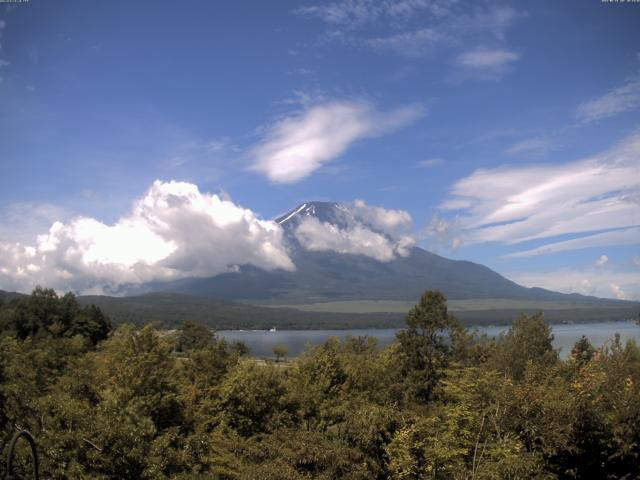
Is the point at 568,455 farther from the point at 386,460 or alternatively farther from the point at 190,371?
the point at 190,371

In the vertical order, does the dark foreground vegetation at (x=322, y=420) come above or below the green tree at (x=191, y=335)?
above

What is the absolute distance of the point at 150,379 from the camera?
2075 cm

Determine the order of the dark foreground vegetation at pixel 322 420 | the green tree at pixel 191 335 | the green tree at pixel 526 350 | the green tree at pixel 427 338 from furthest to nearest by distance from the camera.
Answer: the green tree at pixel 191 335 → the green tree at pixel 526 350 → the green tree at pixel 427 338 → the dark foreground vegetation at pixel 322 420

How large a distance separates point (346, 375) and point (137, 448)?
11425 millimetres

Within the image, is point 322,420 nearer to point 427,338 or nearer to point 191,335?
point 427,338

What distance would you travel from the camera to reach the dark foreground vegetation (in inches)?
492

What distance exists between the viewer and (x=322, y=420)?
21609mm

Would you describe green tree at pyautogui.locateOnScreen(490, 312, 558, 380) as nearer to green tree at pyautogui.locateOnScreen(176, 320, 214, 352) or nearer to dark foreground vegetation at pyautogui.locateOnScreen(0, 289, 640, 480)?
dark foreground vegetation at pyautogui.locateOnScreen(0, 289, 640, 480)

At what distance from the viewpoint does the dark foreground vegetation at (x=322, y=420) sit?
12508 millimetres

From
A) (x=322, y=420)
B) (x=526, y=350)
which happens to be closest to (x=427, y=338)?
(x=526, y=350)

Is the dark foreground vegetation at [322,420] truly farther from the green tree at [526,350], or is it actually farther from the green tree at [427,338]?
the green tree at [526,350]

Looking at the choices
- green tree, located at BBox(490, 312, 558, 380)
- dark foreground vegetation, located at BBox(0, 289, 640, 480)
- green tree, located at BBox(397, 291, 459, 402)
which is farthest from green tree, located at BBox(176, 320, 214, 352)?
green tree, located at BBox(397, 291, 459, 402)

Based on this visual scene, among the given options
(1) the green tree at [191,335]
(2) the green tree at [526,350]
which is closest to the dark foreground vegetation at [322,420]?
(2) the green tree at [526,350]

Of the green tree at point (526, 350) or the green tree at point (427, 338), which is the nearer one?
the green tree at point (427, 338)
